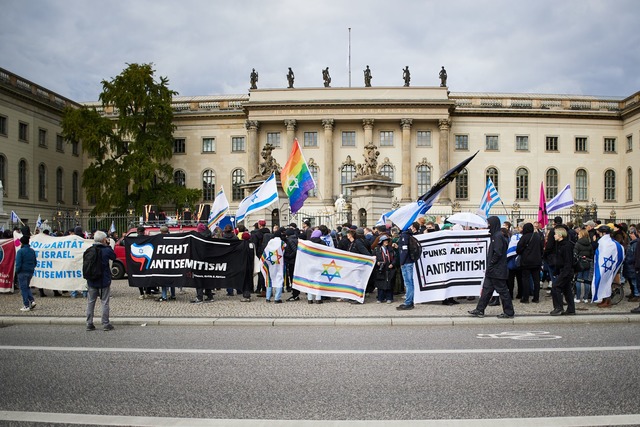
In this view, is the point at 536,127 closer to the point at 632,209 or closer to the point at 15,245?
the point at 632,209

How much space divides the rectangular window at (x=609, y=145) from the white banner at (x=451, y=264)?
174ft

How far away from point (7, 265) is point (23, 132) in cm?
3897

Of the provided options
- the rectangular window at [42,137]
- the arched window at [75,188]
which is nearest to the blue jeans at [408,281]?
the rectangular window at [42,137]

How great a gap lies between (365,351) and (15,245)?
12579mm

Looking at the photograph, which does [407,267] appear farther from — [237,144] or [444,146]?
[237,144]

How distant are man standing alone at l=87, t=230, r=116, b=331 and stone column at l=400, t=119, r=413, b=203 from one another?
4592cm

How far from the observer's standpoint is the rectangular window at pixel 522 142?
57.8 metres

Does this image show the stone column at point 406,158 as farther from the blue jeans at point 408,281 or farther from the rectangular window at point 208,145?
the blue jeans at point 408,281

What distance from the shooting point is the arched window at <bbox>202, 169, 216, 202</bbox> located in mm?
58891

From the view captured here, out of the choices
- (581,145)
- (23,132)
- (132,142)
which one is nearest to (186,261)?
(132,142)

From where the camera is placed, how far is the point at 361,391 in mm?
6035

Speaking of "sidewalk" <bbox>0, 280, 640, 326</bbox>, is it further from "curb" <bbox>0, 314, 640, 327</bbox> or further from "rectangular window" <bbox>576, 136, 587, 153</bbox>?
"rectangular window" <bbox>576, 136, 587, 153</bbox>

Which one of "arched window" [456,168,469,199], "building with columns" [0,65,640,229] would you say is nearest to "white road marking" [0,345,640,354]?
"building with columns" [0,65,640,229]

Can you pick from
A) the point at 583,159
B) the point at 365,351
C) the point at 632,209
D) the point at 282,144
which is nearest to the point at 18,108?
the point at 282,144
